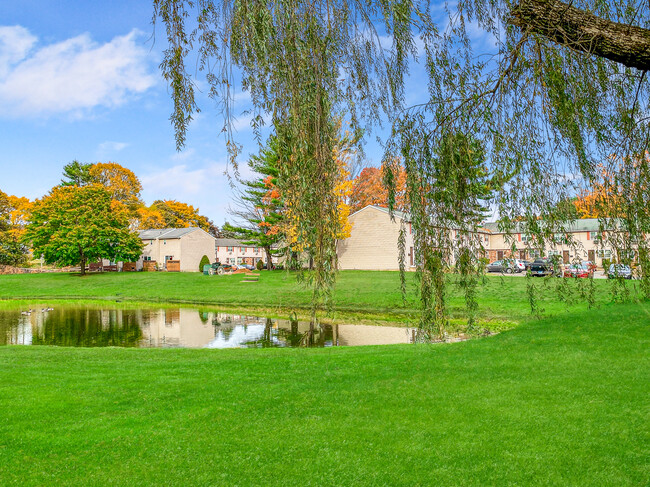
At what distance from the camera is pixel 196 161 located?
3.48 metres

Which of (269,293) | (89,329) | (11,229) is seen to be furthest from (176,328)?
(11,229)

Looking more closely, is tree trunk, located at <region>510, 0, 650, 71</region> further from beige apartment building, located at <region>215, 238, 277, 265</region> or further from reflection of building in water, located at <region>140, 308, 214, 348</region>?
beige apartment building, located at <region>215, 238, 277, 265</region>

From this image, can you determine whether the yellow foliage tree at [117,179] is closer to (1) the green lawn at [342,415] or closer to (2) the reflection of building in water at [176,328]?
(2) the reflection of building in water at [176,328]

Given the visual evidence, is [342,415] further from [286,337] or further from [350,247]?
[350,247]

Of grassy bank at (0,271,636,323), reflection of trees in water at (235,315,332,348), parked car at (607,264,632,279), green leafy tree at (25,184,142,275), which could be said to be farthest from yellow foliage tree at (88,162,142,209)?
parked car at (607,264,632,279)

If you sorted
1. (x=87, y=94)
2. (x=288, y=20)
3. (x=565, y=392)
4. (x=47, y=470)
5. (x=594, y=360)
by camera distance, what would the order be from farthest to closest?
(x=594, y=360)
(x=565, y=392)
(x=87, y=94)
(x=47, y=470)
(x=288, y=20)

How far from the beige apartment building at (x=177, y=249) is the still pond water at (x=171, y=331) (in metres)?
21.4

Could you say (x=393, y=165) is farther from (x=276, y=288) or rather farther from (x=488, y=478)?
(x=276, y=288)

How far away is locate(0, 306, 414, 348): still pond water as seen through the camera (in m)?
12.7

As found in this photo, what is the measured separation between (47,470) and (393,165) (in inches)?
154

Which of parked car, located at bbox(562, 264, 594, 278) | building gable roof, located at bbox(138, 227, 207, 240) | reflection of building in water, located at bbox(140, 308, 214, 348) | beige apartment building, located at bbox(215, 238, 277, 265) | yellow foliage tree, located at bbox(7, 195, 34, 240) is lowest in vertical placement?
reflection of building in water, located at bbox(140, 308, 214, 348)

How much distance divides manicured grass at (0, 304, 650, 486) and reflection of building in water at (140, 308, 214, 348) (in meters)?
4.66

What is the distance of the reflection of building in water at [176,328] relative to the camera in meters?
12.8

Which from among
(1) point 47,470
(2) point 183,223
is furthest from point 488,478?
(2) point 183,223
